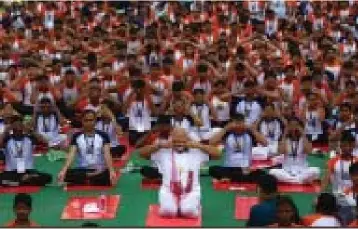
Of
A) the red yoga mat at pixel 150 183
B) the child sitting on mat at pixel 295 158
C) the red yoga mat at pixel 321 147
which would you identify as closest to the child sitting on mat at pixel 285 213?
the child sitting on mat at pixel 295 158

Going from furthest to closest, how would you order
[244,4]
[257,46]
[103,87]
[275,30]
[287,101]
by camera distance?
1. [244,4]
2. [275,30]
3. [257,46]
4. [103,87]
5. [287,101]

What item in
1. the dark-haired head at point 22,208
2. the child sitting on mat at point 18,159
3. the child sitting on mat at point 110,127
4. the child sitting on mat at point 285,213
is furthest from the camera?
the child sitting on mat at point 110,127

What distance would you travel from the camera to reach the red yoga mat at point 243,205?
9.65m

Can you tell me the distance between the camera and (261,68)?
49.8ft

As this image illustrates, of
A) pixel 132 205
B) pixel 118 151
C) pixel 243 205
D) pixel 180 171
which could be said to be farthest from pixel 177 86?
pixel 180 171

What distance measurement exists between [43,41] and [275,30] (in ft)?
18.7

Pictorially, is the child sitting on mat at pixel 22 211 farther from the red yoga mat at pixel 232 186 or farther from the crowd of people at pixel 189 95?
the red yoga mat at pixel 232 186

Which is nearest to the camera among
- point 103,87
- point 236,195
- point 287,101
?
point 236,195

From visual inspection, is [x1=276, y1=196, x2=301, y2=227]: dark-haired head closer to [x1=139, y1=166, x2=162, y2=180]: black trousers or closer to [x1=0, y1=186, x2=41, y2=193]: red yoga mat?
[x1=139, y1=166, x2=162, y2=180]: black trousers

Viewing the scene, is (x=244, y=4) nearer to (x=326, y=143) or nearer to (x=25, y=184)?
(x=326, y=143)

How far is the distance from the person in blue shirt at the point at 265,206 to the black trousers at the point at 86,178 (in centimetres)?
315

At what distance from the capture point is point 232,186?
35.4 feet

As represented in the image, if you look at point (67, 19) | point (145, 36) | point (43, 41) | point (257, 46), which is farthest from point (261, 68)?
point (67, 19)

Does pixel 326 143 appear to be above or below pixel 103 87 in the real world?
below
